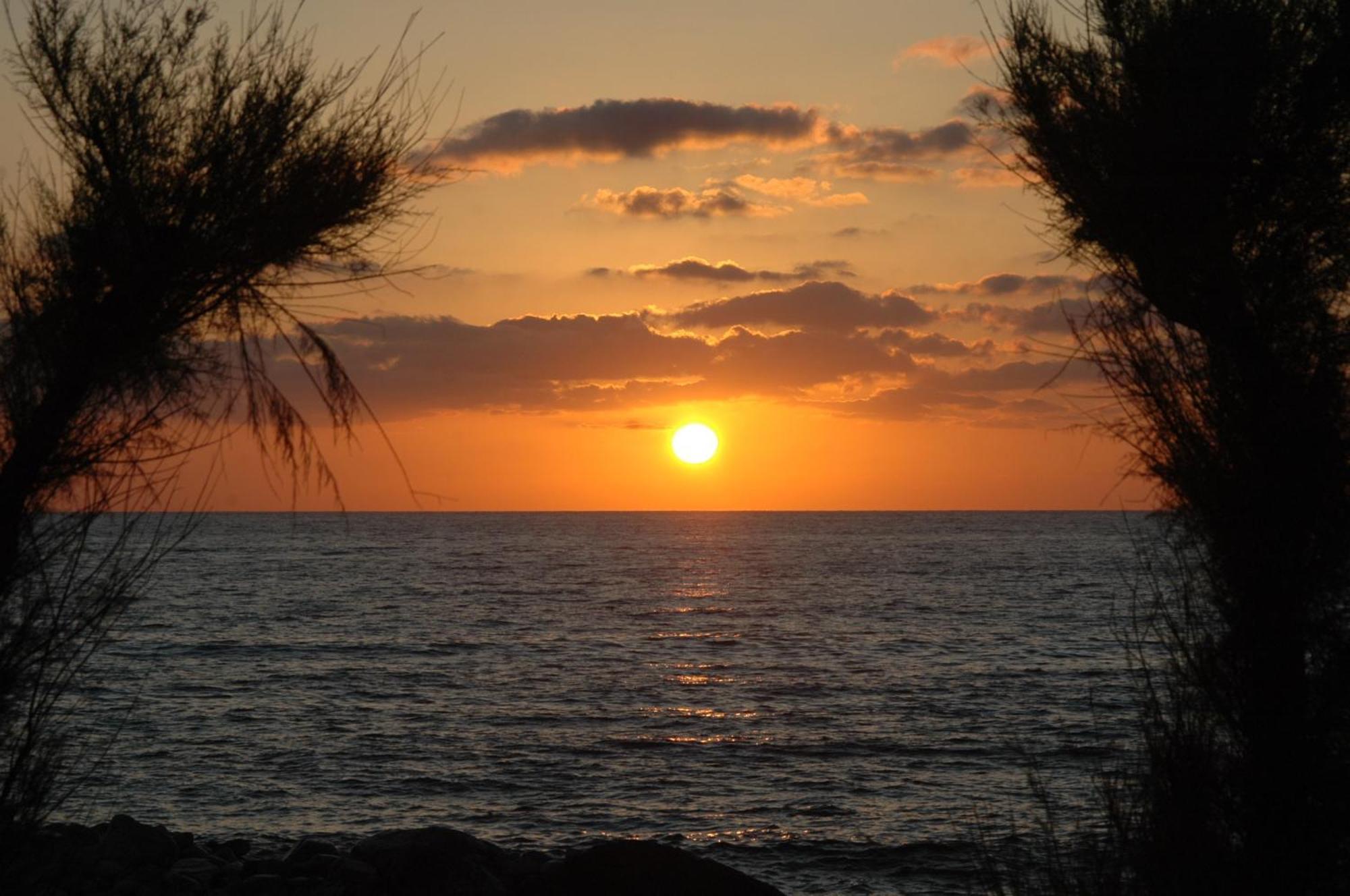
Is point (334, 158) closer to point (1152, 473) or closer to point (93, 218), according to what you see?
point (93, 218)

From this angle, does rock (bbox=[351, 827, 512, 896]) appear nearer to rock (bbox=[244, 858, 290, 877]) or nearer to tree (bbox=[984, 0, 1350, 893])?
rock (bbox=[244, 858, 290, 877])

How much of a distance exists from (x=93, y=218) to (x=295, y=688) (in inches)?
1439

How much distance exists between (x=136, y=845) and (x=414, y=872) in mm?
4718

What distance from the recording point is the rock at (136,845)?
16.1 metres

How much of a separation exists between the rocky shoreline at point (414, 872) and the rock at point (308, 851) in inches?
3.7

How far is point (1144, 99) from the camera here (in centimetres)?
981

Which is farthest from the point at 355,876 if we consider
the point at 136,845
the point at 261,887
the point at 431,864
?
the point at 136,845

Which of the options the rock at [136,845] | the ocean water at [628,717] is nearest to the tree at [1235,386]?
the ocean water at [628,717]

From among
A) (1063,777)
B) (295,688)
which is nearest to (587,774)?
(1063,777)

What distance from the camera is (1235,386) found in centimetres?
912

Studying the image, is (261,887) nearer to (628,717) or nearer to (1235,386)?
(1235,386)

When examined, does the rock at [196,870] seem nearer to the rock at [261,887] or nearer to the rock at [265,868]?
the rock at [265,868]

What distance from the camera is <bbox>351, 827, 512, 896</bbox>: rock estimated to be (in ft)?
47.9

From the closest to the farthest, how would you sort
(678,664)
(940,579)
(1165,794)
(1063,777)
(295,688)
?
1. (1165,794)
2. (1063,777)
3. (295,688)
4. (678,664)
5. (940,579)
